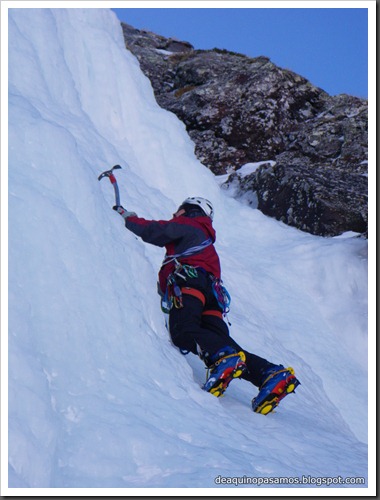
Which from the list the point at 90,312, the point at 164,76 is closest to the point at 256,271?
the point at 90,312

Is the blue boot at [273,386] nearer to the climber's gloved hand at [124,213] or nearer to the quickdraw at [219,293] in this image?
the quickdraw at [219,293]

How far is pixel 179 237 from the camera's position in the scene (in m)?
5.97

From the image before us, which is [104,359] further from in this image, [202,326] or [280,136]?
[280,136]

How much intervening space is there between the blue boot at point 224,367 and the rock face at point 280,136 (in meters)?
7.86

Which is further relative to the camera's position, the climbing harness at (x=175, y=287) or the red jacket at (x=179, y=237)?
the red jacket at (x=179, y=237)

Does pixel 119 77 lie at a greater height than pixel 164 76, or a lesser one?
lesser

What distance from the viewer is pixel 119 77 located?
11.3 m

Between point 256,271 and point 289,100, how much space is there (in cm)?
1002

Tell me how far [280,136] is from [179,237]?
Answer: 42.6 feet

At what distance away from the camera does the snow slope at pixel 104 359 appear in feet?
11.9

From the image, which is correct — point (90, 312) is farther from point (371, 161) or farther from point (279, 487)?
point (371, 161)

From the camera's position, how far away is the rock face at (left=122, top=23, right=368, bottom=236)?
13031mm

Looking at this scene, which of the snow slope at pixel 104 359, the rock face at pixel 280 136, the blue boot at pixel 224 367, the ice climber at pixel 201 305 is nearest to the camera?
the snow slope at pixel 104 359

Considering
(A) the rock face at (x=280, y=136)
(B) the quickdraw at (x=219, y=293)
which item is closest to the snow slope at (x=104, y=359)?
(B) the quickdraw at (x=219, y=293)
